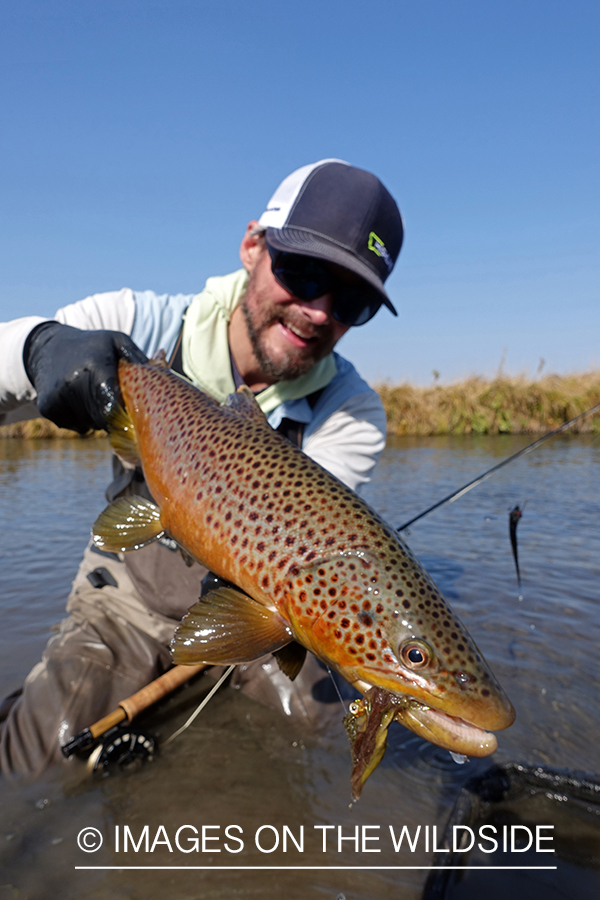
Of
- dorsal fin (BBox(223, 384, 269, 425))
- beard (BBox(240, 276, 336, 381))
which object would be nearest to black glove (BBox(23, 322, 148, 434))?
dorsal fin (BBox(223, 384, 269, 425))

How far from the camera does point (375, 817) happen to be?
2.67 m

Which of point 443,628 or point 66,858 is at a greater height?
point 443,628

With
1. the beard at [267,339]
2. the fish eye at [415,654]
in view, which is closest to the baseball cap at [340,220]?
the beard at [267,339]

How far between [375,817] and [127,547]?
1724 millimetres

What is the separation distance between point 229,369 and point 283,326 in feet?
1.55

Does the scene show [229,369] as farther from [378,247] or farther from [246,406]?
[246,406]

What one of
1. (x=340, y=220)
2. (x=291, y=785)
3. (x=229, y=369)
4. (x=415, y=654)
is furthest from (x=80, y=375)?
(x=291, y=785)

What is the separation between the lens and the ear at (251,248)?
4.05 meters

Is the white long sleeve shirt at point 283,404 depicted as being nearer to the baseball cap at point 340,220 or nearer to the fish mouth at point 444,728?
the baseball cap at point 340,220

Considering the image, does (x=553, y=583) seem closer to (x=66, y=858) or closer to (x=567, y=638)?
(x=567, y=638)

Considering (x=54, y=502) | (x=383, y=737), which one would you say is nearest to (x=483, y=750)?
(x=383, y=737)

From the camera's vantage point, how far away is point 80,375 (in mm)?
2729

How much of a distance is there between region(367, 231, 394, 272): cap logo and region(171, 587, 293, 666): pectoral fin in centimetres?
251

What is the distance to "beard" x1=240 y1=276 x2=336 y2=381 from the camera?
3.80 metres
